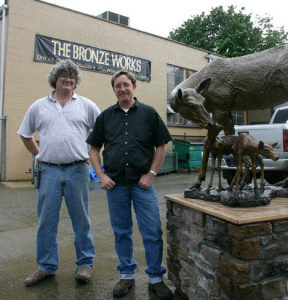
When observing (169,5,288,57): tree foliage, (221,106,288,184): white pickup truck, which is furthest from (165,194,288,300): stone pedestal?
(169,5,288,57): tree foliage

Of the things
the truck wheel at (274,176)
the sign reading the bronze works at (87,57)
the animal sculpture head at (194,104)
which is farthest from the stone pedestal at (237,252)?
the sign reading the bronze works at (87,57)

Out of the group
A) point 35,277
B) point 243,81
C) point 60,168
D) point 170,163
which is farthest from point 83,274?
point 170,163

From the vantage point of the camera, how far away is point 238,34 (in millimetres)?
23266

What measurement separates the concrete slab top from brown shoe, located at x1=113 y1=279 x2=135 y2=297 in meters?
0.93

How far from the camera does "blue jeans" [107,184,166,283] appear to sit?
2768mm

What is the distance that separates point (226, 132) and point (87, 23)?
34.6ft

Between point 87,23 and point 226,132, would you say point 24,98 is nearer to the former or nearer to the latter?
point 87,23

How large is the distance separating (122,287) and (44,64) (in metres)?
9.64

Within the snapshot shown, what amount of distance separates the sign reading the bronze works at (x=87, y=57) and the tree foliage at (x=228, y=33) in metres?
11.6

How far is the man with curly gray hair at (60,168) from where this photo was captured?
3.11 m

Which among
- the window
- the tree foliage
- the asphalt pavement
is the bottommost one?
the asphalt pavement

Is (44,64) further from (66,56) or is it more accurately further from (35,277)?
(35,277)

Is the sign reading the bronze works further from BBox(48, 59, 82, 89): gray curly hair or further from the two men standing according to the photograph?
the two men standing

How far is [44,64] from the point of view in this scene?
10820mm
